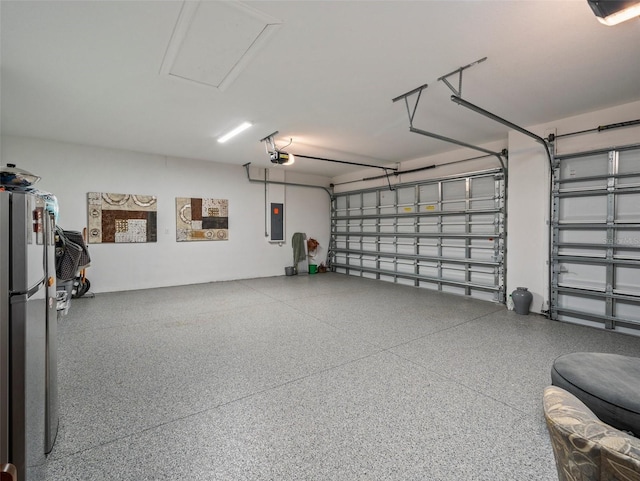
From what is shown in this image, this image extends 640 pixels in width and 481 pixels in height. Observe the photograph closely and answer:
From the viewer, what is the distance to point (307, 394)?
7.88ft

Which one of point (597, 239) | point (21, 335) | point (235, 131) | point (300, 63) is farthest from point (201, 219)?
point (597, 239)

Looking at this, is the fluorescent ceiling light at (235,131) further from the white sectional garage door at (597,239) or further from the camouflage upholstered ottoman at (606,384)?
the white sectional garage door at (597,239)

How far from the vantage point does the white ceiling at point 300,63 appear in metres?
2.26

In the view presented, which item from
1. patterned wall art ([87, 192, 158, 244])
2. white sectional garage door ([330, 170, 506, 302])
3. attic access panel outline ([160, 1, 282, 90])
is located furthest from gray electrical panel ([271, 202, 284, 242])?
attic access panel outline ([160, 1, 282, 90])

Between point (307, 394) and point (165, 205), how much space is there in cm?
600

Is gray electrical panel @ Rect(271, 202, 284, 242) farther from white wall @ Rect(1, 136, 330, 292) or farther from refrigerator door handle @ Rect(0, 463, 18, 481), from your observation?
refrigerator door handle @ Rect(0, 463, 18, 481)

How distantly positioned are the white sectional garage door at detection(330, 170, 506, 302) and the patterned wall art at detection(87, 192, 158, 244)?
5.24 meters

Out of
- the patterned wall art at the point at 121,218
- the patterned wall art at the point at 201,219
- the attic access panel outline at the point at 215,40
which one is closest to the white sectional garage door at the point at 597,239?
the attic access panel outline at the point at 215,40

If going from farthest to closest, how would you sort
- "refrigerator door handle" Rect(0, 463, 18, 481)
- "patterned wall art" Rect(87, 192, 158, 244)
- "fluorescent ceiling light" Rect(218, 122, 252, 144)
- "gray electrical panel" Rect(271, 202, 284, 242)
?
"gray electrical panel" Rect(271, 202, 284, 242) < "patterned wall art" Rect(87, 192, 158, 244) < "fluorescent ceiling light" Rect(218, 122, 252, 144) < "refrigerator door handle" Rect(0, 463, 18, 481)

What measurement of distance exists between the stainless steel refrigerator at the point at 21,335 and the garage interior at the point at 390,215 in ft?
1.49

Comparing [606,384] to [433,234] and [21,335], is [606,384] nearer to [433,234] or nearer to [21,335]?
[21,335]

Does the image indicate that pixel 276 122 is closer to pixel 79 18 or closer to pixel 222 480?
pixel 79 18

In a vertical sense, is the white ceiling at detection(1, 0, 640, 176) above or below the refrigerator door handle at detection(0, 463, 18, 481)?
above

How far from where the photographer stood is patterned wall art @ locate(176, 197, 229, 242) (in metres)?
6.97
